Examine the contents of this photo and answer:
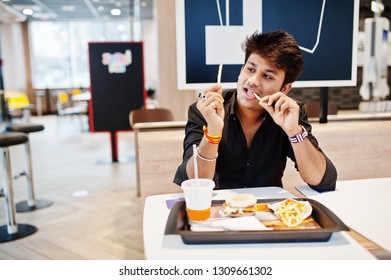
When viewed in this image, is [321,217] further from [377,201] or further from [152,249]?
[152,249]

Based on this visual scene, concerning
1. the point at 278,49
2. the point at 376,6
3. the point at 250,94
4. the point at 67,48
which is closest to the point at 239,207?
the point at 250,94

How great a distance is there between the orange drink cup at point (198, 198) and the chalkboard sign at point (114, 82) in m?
3.68

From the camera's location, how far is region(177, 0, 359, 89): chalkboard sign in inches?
72.8

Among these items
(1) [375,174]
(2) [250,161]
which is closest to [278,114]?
(2) [250,161]

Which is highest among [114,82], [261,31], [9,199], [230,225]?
[261,31]

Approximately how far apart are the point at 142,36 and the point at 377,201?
35.0 ft

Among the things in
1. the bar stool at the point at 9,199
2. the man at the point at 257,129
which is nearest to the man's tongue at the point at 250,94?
the man at the point at 257,129

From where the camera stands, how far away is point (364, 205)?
1089mm

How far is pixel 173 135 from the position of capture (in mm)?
1840

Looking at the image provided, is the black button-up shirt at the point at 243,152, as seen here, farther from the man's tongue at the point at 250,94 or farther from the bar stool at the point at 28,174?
the bar stool at the point at 28,174

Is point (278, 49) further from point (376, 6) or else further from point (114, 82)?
point (114, 82)

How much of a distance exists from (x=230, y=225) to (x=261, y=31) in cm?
128

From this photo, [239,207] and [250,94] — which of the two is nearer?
[239,207]

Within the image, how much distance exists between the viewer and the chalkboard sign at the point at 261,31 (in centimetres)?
185
